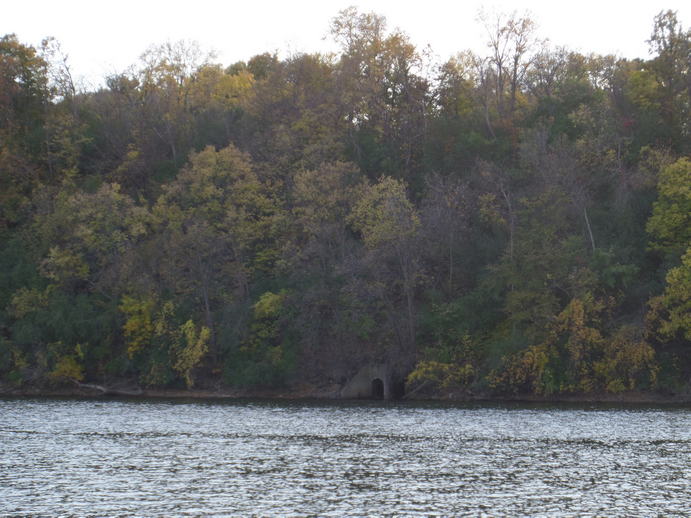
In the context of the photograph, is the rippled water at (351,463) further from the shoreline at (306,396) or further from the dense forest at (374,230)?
the dense forest at (374,230)

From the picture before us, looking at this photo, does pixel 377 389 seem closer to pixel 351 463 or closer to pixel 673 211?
pixel 673 211

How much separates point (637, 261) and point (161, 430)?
4070cm

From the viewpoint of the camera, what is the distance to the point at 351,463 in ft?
114

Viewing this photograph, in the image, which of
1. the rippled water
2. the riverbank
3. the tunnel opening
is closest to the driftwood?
the riverbank

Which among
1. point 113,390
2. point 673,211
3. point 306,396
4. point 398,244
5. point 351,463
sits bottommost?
point 351,463

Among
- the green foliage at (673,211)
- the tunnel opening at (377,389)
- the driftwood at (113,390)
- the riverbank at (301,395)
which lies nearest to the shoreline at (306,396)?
the riverbank at (301,395)

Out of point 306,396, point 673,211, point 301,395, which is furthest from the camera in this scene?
point 301,395

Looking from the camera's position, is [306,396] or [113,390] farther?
[113,390]

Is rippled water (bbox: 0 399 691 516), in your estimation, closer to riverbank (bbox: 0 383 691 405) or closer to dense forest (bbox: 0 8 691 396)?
riverbank (bbox: 0 383 691 405)

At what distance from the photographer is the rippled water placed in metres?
26.4

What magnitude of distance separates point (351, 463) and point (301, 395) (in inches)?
1551

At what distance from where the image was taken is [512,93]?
91.9 meters

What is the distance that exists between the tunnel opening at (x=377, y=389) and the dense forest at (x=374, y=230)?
2.23m

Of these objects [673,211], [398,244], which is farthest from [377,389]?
[673,211]
